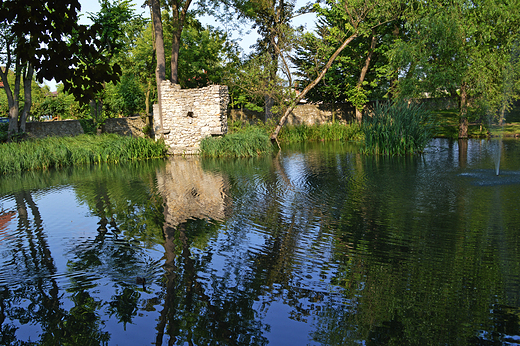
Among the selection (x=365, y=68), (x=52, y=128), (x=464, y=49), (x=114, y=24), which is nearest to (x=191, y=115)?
(x=114, y=24)

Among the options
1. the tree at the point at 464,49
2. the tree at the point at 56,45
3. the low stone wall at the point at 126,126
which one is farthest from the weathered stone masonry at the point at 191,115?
the tree at the point at 56,45

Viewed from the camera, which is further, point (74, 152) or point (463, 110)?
point (463, 110)

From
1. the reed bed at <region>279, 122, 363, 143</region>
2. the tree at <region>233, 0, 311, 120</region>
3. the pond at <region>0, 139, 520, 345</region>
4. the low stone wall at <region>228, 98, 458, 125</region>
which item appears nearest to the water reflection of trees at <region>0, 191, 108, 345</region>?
the pond at <region>0, 139, 520, 345</region>

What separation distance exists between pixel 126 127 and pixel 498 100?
19873mm

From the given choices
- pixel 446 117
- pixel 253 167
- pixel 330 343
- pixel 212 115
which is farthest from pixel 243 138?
pixel 446 117

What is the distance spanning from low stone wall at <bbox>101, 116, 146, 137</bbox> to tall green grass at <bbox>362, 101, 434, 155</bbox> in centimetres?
1581

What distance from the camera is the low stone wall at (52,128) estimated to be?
23.6m

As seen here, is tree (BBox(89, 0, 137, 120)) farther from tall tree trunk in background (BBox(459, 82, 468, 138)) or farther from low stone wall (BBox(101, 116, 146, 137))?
tall tree trunk in background (BBox(459, 82, 468, 138))

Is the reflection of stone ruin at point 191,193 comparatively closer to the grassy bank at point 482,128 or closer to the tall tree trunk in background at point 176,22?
the tall tree trunk in background at point 176,22

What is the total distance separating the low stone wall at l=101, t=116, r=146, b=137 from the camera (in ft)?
84.5

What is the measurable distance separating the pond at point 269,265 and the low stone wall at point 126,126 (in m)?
16.9

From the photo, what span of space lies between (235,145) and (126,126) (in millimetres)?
12337

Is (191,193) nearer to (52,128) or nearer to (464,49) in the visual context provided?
(464,49)

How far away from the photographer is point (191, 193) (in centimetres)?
892
